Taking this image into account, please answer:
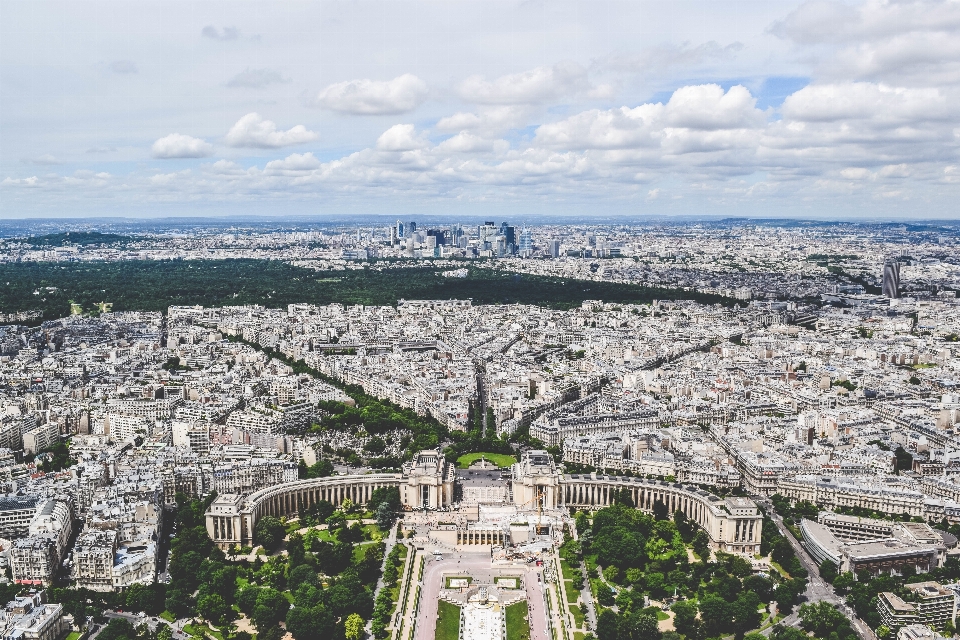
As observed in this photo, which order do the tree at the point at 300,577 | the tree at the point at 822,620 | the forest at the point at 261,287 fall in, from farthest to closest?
1. the forest at the point at 261,287
2. the tree at the point at 300,577
3. the tree at the point at 822,620

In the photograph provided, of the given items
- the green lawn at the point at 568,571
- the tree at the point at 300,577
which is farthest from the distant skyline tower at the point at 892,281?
the tree at the point at 300,577

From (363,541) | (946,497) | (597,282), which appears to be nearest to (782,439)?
(946,497)

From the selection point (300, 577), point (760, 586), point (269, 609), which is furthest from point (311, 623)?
point (760, 586)

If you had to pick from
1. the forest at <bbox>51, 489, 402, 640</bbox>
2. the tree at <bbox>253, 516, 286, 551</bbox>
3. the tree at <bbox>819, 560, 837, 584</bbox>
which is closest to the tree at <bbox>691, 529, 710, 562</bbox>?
the tree at <bbox>819, 560, 837, 584</bbox>

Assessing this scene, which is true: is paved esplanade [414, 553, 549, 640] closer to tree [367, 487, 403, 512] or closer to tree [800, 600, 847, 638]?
tree [367, 487, 403, 512]

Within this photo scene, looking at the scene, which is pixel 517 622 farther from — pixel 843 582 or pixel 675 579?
pixel 843 582

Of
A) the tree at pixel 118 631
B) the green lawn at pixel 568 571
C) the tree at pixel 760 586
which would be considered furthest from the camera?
the green lawn at pixel 568 571

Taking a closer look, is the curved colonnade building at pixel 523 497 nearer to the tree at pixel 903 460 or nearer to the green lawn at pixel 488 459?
the green lawn at pixel 488 459
